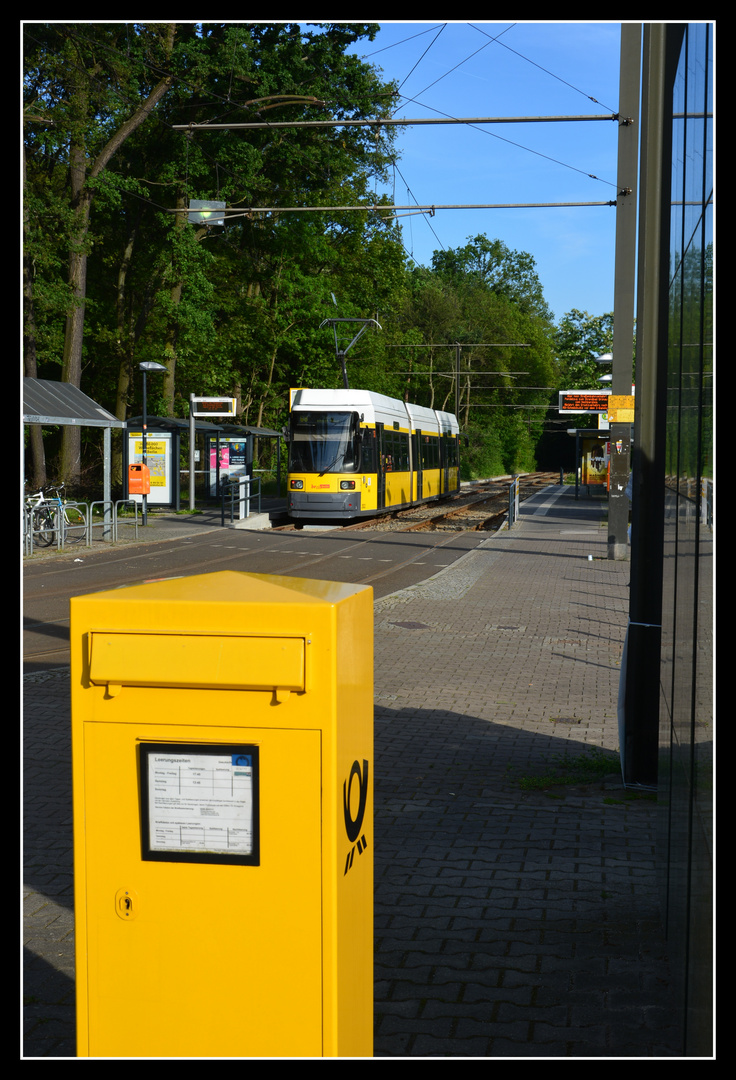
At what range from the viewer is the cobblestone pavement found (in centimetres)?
349

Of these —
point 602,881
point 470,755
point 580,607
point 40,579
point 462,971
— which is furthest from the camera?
point 40,579

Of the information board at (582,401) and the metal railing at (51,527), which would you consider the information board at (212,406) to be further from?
the information board at (582,401)

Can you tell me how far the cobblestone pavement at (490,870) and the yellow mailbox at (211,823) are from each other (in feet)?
3.98

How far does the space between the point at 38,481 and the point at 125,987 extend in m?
26.1

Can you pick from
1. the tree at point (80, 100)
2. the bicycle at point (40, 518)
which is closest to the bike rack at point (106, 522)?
the bicycle at point (40, 518)

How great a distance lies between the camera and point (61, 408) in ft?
74.1

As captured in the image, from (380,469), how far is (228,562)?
10.9m

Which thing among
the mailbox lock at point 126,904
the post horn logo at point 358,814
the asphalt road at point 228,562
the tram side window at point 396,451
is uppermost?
the tram side window at point 396,451

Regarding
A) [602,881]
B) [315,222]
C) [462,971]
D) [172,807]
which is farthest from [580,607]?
[315,222]

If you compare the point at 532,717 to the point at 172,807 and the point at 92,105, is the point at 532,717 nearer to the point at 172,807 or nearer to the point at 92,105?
the point at 172,807

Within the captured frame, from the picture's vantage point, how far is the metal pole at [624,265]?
1617 centimetres

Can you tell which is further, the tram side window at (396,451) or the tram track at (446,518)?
the tram side window at (396,451)
